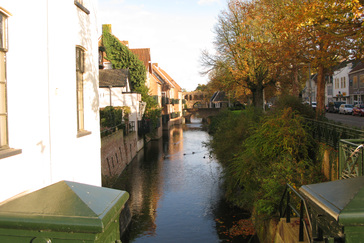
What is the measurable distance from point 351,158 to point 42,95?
19.1ft

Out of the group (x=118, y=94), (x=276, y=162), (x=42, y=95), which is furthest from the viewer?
(x=118, y=94)

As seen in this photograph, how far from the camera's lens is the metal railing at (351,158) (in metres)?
5.87

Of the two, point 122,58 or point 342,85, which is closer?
point 122,58

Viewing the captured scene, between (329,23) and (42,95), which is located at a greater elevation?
(329,23)

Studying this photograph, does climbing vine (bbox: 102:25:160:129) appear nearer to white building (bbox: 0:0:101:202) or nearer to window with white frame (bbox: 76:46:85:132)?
window with white frame (bbox: 76:46:85:132)

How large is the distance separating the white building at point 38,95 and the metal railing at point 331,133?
256 inches

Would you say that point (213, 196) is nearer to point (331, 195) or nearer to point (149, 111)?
point (331, 195)

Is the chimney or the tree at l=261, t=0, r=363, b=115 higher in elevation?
the chimney

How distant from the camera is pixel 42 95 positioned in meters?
5.82

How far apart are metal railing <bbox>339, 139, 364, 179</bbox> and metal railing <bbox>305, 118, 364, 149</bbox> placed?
1.45 meters

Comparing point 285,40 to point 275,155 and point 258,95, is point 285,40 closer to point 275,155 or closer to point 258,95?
point 275,155

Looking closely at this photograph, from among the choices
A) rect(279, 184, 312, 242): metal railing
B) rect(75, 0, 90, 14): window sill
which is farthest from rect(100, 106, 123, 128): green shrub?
rect(279, 184, 312, 242): metal railing

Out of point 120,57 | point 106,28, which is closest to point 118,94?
point 120,57

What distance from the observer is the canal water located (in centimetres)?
1252
